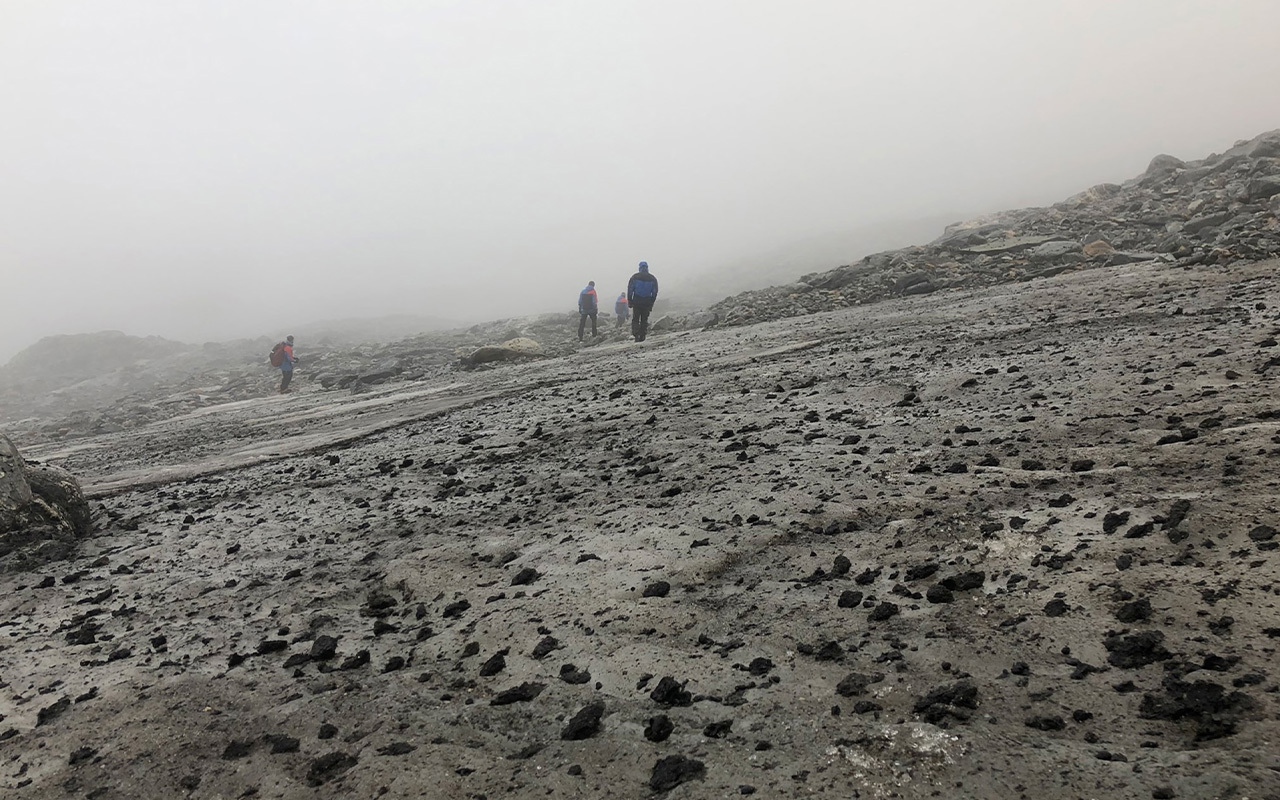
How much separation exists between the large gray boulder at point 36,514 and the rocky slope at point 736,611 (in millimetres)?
237

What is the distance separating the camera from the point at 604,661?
310cm

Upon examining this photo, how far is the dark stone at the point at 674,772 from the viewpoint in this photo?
7.62 ft

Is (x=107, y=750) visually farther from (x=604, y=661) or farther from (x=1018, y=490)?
(x=1018, y=490)

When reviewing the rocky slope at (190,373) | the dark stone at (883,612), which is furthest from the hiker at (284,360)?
the dark stone at (883,612)

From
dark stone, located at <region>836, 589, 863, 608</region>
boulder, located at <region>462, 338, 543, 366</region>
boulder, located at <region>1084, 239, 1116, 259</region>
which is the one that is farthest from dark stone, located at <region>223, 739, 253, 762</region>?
boulder, located at <region>1084, 239, 1116, 259</region>

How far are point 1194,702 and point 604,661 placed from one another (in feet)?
6.76

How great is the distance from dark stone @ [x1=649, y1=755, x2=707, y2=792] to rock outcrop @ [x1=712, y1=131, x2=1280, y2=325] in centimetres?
1152

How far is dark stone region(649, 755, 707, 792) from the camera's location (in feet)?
7.62

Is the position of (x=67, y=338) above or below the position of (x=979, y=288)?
above

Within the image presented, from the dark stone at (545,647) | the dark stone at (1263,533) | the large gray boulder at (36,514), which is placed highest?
the large gray boulder at (36,514)

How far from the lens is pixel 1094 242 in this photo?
49.1ft

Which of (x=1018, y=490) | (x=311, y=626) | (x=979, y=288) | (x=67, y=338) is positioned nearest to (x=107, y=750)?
(x=311, y=626)

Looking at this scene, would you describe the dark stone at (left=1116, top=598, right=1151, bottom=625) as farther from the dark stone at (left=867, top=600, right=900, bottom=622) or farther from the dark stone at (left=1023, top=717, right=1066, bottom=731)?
the dark stone at (left=867, top=600, right=900, bottom=622)

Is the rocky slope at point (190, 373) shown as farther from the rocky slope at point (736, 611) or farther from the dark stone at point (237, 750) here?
the dark stone at point (237, 750)
